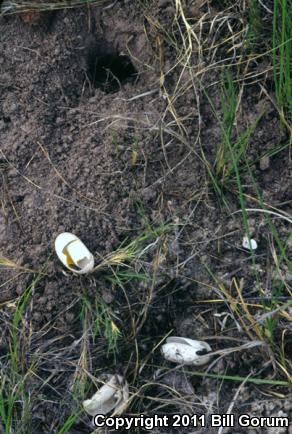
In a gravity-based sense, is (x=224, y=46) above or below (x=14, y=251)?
above

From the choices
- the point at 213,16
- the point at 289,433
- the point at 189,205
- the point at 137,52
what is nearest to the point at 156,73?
the point at 137,52

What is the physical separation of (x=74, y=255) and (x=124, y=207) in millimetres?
187

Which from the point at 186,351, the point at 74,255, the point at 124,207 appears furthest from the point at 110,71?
the point at 186,351

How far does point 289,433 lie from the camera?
138 cm

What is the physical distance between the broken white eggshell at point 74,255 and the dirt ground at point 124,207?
0.04 metres

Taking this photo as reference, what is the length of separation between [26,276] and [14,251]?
3.1 inches

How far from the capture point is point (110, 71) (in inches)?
73.0

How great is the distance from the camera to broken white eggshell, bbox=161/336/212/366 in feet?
4.78

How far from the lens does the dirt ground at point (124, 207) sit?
148cm

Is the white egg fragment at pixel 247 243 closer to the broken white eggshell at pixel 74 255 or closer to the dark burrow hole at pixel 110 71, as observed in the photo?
the broken white eggshell at pixel 74 255

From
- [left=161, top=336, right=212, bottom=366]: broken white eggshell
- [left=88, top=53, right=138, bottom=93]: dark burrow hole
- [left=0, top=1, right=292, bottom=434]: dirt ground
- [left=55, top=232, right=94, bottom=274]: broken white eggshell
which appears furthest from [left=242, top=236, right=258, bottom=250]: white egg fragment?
[left=88, top=53, right=138, bottom=93]: dark burrow hole

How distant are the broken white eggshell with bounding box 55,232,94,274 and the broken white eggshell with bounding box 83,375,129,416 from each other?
0.28 meters

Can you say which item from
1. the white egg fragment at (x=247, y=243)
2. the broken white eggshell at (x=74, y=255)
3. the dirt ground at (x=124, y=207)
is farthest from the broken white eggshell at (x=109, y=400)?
the white egg fragment at (x=247, y=243)

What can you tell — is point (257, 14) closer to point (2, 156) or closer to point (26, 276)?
point (2, 156)
